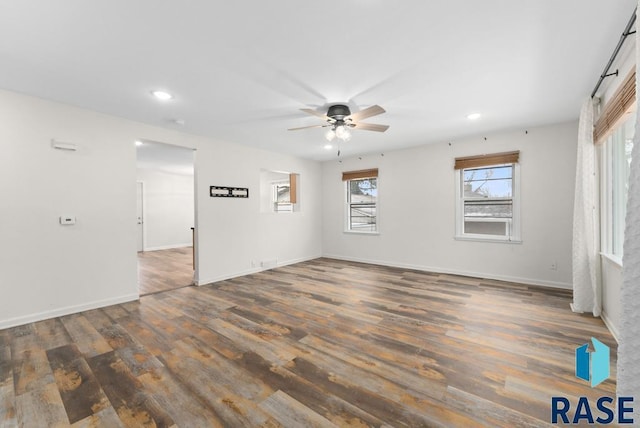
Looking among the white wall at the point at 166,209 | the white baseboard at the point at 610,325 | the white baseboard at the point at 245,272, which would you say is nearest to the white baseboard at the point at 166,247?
the white wall at the point at 166,209

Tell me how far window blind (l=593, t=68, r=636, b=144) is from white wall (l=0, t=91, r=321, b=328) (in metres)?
5.03

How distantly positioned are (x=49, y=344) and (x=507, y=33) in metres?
4.65

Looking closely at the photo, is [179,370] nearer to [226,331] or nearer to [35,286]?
[226,331]

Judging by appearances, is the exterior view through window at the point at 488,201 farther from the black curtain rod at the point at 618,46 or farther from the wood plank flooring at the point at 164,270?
the wood plank flooring at the point at 164,270

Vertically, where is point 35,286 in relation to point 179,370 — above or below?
above

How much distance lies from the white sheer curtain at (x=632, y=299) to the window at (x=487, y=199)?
14.1 feet

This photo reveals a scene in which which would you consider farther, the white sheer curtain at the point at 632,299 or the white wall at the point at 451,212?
the white wall at the point at 451,212

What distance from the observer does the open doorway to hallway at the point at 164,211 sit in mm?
6098

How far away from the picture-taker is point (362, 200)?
6.48 meters

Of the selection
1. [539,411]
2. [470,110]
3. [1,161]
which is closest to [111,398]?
[539,411]

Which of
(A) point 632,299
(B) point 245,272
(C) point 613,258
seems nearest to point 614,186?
(C) point 613,258

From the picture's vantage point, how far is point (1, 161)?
2.88 m

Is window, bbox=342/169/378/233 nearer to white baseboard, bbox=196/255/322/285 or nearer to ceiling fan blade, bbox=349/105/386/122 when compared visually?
white baseboard, bbox=196/255/322/285

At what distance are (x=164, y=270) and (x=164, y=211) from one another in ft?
12.4
